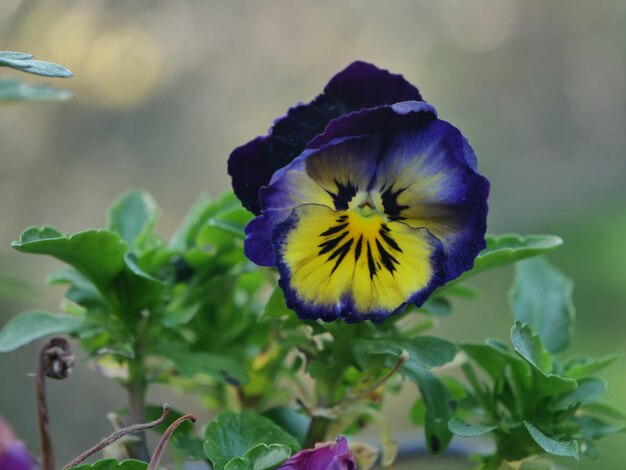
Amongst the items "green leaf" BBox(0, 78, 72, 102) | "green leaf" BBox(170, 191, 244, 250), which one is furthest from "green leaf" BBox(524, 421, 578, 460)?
"green leaf" BBox(0, 78, 72, 102)

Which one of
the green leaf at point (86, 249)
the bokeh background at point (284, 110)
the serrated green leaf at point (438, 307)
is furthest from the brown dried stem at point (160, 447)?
the bokeh background at point (284, 110)

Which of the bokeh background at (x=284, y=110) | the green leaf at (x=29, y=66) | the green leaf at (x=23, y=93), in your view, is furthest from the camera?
the bokeh background at (x=284, y=110)

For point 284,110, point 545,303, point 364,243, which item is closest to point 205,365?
point 364,243

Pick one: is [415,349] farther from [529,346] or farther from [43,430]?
[43,430]

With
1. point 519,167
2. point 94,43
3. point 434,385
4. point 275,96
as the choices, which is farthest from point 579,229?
point 434,385

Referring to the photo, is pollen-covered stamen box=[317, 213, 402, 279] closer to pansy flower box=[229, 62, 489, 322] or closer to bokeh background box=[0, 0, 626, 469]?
pansy flower box=[229, 62, 489, 322]

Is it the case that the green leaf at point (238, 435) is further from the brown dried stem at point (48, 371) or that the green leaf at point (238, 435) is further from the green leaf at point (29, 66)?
the green leaf at point (29, 66)
